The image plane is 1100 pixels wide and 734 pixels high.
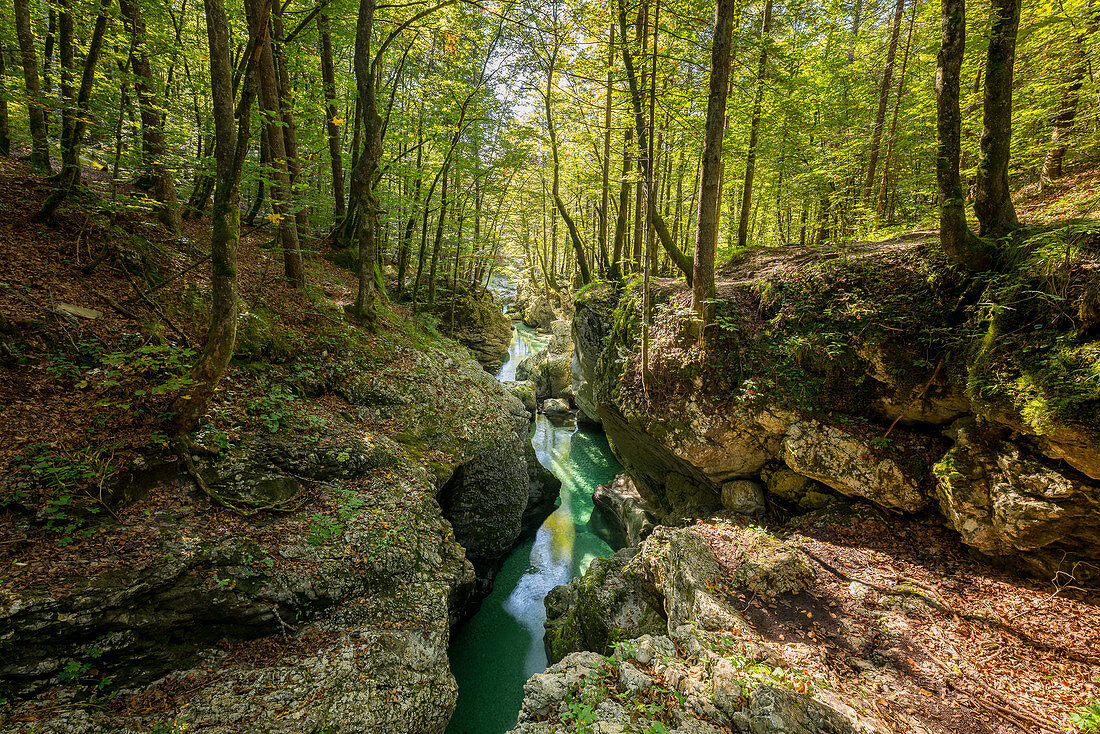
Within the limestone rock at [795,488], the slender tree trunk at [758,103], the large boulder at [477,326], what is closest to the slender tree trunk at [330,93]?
the large boulder at [477,326]

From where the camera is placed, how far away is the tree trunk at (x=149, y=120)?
20.7 feet

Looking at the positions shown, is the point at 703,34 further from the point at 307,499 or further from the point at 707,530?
the point at 307,499

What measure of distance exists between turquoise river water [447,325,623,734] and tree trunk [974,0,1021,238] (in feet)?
33.2

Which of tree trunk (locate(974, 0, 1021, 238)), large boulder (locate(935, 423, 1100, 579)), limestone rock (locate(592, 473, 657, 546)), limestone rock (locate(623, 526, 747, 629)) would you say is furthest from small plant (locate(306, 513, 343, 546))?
tree trunk (locate(974, 0, 1021, 238))

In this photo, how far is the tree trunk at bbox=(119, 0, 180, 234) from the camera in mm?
6321

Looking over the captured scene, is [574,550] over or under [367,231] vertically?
under

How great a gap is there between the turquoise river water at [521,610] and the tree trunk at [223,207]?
6418 millimetres

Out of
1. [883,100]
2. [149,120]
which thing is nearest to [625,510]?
[883,100]

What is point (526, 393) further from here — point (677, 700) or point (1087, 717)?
point (1087, 717)

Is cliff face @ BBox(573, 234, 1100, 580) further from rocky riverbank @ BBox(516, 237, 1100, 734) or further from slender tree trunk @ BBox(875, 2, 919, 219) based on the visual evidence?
slender tree trunk @ BBox(875, 2, 919, 219)

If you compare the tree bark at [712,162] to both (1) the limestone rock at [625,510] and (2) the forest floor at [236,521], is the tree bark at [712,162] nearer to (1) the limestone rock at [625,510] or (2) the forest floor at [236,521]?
(2) the forest floor at [236,521]

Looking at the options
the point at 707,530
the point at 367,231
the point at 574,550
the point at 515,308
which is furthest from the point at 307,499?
the point at 515,308

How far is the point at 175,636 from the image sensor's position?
4.15 metres

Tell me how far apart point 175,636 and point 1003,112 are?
37.9ft
